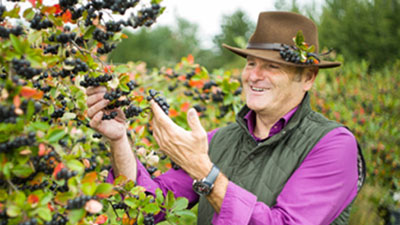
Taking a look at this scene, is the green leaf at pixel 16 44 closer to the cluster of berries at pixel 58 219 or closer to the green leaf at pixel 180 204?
the cluster of berries at pixel 58 219

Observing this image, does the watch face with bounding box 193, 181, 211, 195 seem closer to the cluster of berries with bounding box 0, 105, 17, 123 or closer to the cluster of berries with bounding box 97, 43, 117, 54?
the cluster of berries with bounding box 97, 43, 117, 54

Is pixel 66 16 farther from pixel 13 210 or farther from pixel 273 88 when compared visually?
pixel 273 88

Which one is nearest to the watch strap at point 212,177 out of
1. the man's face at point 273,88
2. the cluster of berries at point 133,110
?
the cluster of berries at point 133,110

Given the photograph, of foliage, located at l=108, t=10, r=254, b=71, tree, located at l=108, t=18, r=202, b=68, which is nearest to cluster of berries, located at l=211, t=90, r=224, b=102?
foliage, located at l=108, t=10, r=254, b=71

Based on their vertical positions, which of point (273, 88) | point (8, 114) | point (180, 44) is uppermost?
point (8, 114)

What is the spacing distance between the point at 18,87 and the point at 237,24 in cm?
3017

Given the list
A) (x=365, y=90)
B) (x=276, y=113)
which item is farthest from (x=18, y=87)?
(x=365, y=90)


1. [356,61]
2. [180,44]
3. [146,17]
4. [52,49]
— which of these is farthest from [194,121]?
[180,44]

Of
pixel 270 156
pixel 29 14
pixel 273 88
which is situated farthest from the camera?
pixel 273 88

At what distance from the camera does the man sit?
1.66m

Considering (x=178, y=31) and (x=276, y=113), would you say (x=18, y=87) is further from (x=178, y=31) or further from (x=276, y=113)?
(x=178, y=31)

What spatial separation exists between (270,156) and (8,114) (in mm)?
1396

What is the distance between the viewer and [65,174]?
39.8 inches

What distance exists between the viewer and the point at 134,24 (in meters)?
1.32
